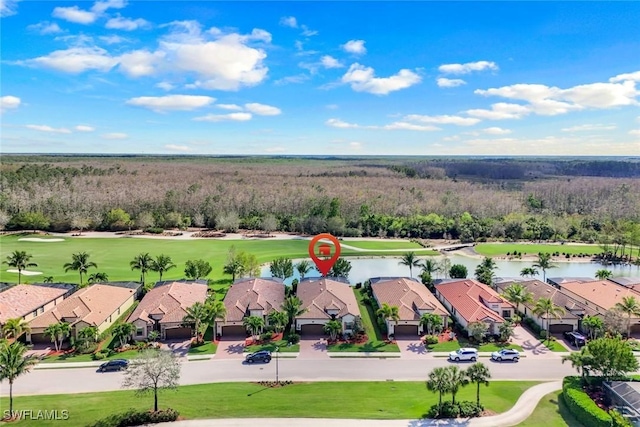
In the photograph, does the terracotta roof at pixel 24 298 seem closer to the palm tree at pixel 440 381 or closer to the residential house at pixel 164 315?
the residential house at pixel 164 315

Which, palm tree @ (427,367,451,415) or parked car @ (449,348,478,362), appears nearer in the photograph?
palm tree @ (427,367,451,415)

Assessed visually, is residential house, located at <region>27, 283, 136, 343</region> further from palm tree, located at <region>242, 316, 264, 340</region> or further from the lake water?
the lake water

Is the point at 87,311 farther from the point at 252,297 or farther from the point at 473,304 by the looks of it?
Result: the point at 473,304

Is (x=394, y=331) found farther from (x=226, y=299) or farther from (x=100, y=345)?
(x=100, y=345)

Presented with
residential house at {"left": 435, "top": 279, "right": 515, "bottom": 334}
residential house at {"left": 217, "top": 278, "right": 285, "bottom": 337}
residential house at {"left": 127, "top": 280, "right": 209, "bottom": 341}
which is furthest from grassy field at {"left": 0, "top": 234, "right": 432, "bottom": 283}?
residential house at {"left": 435, "top": 279, "right": 515, "bottom": 334}

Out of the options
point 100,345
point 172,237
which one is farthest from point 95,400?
point 172,237
